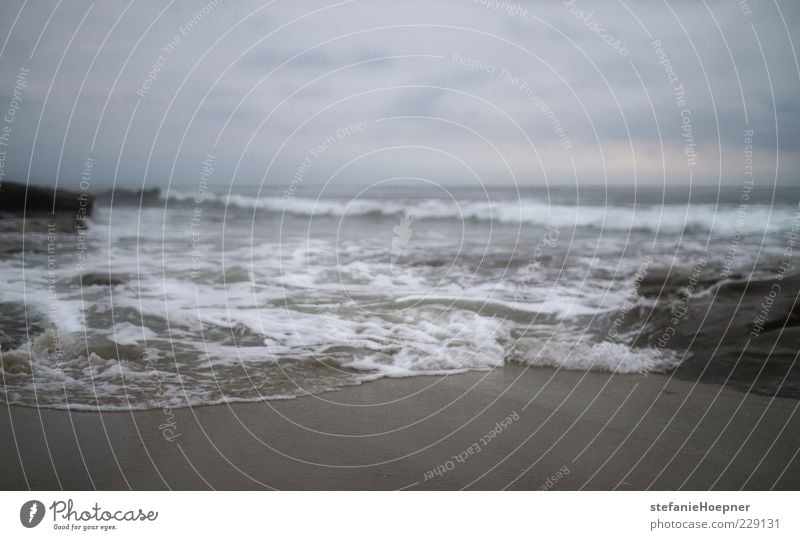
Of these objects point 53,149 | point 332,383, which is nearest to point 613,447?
point 332,383

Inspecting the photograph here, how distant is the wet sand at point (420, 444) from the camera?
305 centimetres

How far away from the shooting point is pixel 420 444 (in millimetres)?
3256

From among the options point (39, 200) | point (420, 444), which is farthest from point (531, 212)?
point (39, 200)

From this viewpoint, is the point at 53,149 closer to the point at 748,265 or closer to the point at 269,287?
the point at 269,287

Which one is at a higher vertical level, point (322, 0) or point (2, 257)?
point (322, 0)

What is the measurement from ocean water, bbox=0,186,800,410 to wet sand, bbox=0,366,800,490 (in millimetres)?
266

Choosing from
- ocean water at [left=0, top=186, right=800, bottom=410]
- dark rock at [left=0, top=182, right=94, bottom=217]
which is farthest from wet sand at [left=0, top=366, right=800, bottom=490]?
dark rock at [left=0, top=182, right=94, bottom=217]

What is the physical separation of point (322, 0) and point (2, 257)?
12.7 feet

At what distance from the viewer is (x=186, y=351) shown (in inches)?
166

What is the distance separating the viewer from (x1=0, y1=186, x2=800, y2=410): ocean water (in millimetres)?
3988

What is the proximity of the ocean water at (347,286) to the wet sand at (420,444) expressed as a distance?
0.27 meters

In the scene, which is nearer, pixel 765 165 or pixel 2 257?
pixel 765 165

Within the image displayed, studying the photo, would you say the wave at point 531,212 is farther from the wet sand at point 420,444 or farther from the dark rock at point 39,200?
the wet sand at point 420,444

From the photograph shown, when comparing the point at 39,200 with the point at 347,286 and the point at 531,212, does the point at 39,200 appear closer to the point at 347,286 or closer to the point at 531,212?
the point at 347,286
